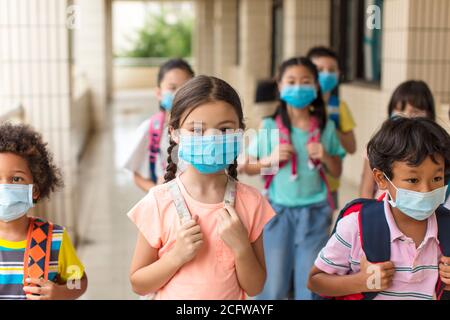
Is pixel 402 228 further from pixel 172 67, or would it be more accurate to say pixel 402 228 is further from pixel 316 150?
pixel 172 67

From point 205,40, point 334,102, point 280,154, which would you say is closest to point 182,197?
point 280,154

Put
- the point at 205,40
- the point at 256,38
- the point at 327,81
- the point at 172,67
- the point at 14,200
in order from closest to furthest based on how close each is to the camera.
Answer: the point at 14,200 → the point at 172,67 → the point at 327,81 → the point at 256,38 → the point at 205,40

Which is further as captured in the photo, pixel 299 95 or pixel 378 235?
pixel 299 95

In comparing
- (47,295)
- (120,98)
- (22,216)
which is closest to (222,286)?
(47,295)

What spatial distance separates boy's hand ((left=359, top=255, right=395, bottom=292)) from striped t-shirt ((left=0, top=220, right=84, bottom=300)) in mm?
821

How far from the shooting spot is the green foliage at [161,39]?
29.5 m

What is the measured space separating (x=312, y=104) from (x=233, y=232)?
171 centimetres

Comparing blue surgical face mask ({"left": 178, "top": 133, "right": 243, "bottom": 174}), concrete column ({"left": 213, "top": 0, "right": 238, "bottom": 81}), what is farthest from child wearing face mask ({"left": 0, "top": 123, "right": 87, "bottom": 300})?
concrete column ({"left": 213, "top": 0, "right": 238, "bottom": 81})

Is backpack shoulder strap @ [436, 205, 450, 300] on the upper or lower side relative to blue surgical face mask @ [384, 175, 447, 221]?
lower

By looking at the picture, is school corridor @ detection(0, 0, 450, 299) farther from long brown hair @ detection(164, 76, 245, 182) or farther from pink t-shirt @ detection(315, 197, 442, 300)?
long brown hair @ detection(164, 76, 245, 182)

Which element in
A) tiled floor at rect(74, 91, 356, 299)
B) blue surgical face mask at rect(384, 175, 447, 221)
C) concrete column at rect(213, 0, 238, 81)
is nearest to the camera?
blue surgical face mask at rect(384, 175, 447, 221)

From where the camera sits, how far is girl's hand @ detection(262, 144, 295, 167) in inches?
128

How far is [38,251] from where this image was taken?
2.06 metres

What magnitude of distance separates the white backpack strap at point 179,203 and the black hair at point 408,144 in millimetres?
546
